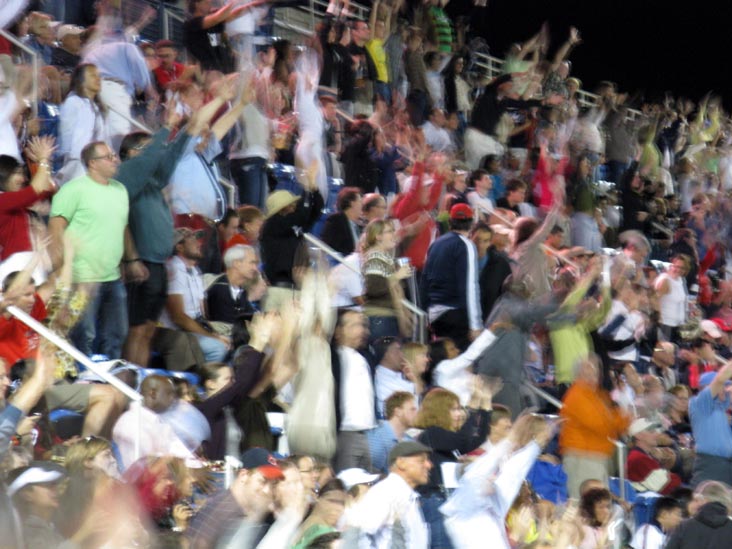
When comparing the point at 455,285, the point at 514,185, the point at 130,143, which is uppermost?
the point at 130,143

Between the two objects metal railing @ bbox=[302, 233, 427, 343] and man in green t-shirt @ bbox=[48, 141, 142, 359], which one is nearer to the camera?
man in green t-shirt @ bbox=[48, 141, 142, 359]

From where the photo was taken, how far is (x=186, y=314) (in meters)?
10.1

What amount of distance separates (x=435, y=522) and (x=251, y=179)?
190 inches

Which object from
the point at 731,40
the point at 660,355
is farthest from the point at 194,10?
the point at 731,40

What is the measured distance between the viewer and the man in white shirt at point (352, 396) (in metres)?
9.02

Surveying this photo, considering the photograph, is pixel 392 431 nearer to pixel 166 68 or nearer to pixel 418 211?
pixel 418 211

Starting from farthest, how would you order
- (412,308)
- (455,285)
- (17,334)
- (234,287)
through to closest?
(412,308)
(455,285)
(234,287)
(17,334)

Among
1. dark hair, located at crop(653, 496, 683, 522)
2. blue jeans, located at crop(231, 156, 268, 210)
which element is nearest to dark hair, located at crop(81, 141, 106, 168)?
blue jeans, located at crop(231, 156, 268, 210)

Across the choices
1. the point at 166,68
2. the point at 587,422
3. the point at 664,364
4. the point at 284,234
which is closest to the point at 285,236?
the point at 284,234

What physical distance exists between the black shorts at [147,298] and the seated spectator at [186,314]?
0.23m

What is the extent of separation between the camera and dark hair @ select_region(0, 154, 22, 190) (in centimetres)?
952

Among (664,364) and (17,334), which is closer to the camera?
(17,334)

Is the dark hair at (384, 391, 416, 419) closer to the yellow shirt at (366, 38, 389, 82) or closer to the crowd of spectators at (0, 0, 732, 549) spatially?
the crowd of spectators at (0, 0, 732, 549)

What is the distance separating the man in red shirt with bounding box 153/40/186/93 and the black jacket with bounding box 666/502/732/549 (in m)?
6.24
